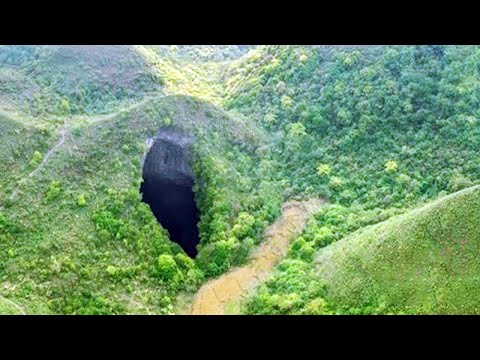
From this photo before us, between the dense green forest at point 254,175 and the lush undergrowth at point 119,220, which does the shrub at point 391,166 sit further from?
the lush undergrowth at point 119,220

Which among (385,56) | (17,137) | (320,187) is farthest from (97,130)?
(385,56)

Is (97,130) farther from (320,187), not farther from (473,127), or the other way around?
(473,127)

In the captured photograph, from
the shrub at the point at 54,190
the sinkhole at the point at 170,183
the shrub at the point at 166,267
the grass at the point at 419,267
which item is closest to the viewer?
the grass at the point at 419,267

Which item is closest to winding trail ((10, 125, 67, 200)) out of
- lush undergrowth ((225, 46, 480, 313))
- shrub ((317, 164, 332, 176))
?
lush undergrowth ((225, 46, 480, 313))

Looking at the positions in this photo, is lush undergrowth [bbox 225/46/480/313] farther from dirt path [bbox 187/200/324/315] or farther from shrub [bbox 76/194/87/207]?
shrub [bbox 76/194/87/207]

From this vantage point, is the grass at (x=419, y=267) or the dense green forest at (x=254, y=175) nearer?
the grass at (x=419, y=267)

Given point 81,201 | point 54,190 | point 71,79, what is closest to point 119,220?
point 81,201

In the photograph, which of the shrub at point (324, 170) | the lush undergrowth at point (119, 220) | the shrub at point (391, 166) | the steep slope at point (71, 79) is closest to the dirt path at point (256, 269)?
the lush undergrowth at point (119, 220)
